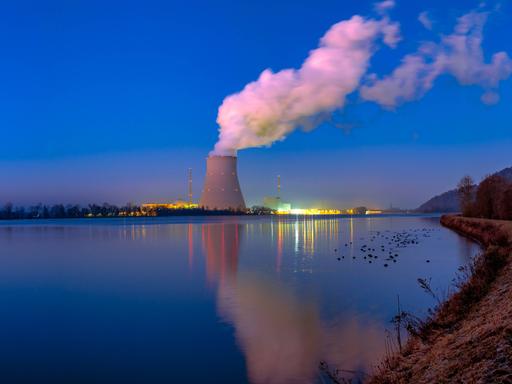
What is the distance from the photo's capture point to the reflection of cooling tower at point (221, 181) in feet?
125

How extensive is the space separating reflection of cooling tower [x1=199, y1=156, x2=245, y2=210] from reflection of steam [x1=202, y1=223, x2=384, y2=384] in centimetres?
3054

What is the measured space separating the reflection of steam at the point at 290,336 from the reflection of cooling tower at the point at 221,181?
3054 centimetres

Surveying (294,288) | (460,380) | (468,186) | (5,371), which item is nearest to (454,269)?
(294,288)

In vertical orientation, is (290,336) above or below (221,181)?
below

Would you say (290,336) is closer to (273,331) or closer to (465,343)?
(273,331)

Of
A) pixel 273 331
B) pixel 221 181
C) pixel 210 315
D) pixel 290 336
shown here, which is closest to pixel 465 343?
pixel 290 336

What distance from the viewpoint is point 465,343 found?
337 cm

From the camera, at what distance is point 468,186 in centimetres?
3725

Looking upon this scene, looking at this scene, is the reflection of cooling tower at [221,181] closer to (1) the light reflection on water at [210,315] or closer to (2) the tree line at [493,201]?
(2) the tree line at [493,201]

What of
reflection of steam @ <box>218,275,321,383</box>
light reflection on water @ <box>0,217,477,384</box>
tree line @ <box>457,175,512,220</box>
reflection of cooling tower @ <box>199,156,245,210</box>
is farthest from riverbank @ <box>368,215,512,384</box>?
reflection of cooling tower @ <box>199,156,245,210</box>

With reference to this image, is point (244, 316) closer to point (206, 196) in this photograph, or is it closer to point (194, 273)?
point (194, 273)

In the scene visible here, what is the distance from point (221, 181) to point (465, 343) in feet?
117

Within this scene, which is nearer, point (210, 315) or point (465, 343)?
point (465, 343)

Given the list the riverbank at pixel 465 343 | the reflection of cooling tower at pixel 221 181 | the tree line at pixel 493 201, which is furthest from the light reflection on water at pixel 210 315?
the reflection of cooling tower at pixel 221 181
